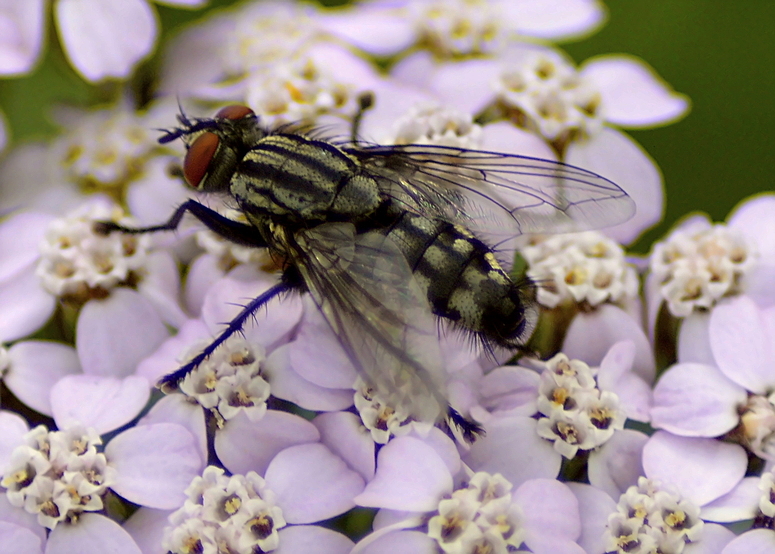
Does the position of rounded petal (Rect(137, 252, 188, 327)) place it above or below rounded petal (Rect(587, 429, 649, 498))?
below

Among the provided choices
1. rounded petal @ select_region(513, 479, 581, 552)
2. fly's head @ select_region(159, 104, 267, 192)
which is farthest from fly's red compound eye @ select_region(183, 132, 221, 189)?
rounded petal @ select_region(513, 479, 581, 552)

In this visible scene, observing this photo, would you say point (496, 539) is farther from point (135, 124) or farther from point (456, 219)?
point (135, 124)

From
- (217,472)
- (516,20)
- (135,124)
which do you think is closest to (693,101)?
(516,20)

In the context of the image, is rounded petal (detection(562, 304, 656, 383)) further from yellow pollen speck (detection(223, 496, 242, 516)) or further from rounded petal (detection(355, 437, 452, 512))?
yellow pollen speck (detection(223, 496, 242, 516))

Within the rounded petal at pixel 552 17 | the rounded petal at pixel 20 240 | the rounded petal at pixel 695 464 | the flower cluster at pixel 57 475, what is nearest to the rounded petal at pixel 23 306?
the rounded petal at pixel 20 240

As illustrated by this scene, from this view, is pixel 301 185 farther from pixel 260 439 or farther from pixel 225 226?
pixel 260 439

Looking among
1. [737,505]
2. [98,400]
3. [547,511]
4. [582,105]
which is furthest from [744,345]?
[98,400]

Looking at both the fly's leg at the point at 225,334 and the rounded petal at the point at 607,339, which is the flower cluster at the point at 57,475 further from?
the rounded petal at the point at 607,339
